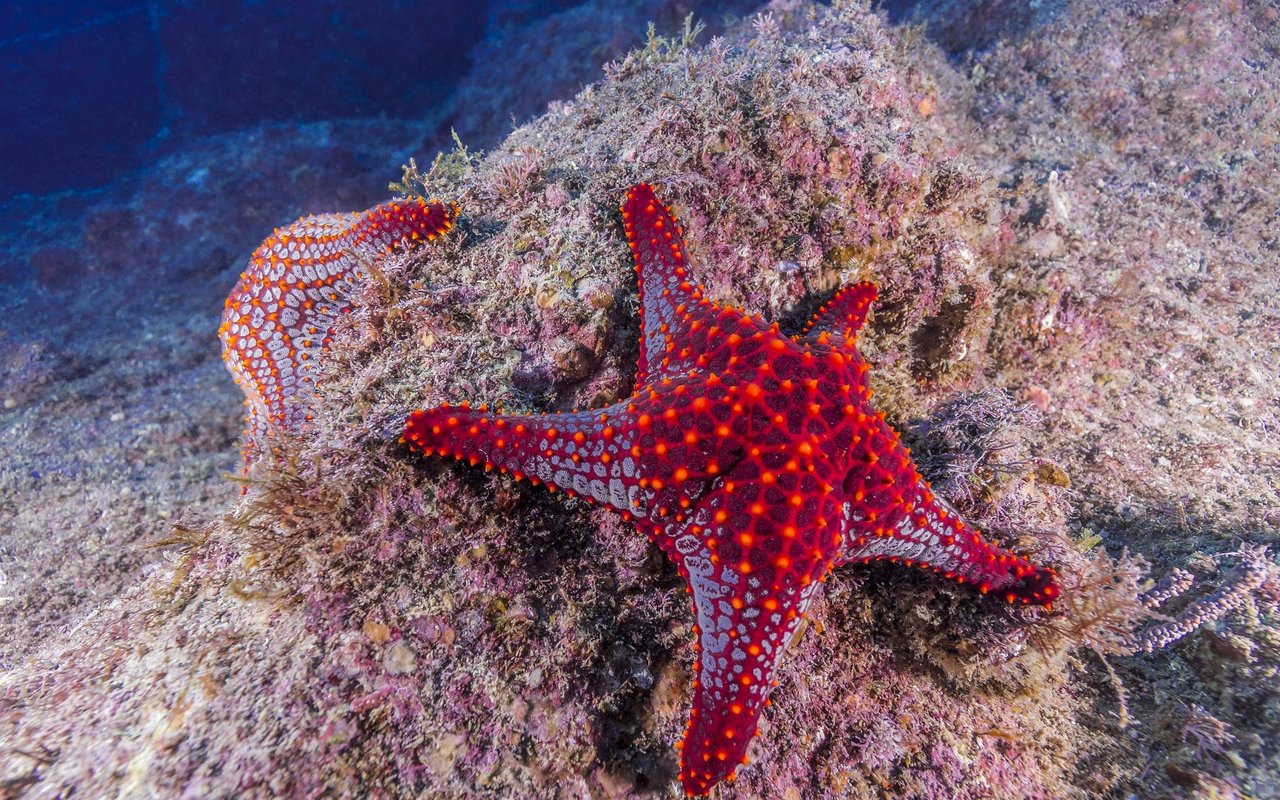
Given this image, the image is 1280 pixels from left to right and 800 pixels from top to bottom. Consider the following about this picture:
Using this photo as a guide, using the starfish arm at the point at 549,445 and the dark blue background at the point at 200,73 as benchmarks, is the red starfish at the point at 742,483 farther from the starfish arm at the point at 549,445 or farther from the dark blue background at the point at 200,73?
the dark blue background at the point at 200,73

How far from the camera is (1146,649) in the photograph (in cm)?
313

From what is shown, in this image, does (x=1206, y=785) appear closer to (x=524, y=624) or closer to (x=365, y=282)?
(x=524, y=624)

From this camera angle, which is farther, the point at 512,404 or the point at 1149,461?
the point at 1149,461

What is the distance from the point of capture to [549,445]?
9.34 ft

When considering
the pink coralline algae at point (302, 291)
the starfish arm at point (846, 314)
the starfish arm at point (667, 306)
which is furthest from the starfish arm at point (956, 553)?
the pink coralline algae at point (302, 291)

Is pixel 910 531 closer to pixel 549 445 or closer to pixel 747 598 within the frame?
pixel 747 598

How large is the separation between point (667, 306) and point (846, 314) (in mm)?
1304

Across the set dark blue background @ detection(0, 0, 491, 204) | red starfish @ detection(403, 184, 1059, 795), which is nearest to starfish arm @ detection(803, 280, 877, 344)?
red starfish @ detection(403, 184, 1059, 795)

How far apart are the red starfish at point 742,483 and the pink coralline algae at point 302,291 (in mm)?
1937

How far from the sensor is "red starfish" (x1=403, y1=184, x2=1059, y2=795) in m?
2.56

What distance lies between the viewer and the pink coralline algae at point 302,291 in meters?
4.04

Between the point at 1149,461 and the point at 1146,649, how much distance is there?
82.0 inches

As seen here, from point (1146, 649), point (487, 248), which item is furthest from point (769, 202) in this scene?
point (1146, 649)

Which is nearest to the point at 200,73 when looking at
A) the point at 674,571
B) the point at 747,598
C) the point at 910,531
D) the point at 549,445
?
the point at 549,445
